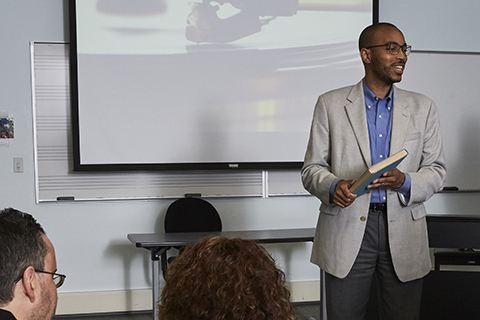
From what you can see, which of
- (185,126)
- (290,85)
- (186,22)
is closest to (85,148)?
(185,126)

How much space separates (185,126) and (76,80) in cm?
83

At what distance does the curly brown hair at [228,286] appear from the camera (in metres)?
0.85

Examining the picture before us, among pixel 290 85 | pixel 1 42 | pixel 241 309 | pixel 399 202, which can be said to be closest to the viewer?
pixel 241 309

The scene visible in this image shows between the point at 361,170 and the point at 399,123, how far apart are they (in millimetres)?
236

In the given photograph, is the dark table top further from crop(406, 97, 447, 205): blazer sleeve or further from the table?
crop(406, 97, 447, 205): blazer sleeve

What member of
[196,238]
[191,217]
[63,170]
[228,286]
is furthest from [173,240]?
[228,286]

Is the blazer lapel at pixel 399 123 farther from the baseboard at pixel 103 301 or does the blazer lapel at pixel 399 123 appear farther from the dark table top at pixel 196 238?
the baseboard at pixel 103 301

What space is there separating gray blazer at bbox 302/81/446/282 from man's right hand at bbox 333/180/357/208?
8cm

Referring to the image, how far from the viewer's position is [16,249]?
106 centimetres

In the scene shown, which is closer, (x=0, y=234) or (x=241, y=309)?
(x=241, y=309)

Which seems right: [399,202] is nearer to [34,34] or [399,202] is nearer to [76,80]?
[76,80]

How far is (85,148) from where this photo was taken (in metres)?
3.64

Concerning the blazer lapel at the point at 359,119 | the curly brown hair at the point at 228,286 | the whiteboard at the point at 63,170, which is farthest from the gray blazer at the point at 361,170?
the whiteboard at the point at 63,170

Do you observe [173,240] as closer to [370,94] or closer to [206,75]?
[206,75]
